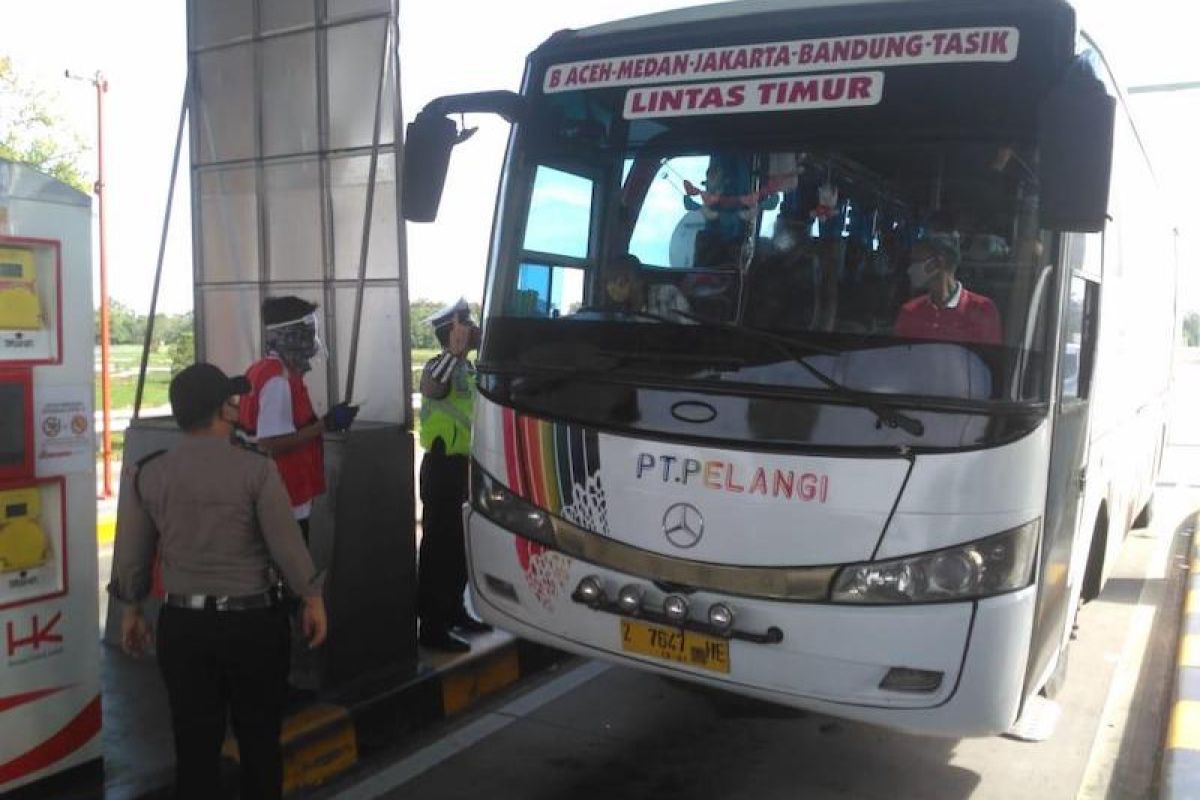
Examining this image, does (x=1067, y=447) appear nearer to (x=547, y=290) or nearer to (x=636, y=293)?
(x=636, y=293)

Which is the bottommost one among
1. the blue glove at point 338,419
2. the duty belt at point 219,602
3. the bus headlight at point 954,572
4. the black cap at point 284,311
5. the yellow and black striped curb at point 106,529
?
the yellow and black striped curb at point 106,529

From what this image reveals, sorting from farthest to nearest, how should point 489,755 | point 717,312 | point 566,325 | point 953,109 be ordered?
point 489,755
point 566,325
point 717,312
point 953,109

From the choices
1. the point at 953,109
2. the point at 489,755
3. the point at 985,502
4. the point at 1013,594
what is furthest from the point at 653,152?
the point at 489,755

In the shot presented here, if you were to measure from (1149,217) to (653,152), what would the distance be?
367 cm

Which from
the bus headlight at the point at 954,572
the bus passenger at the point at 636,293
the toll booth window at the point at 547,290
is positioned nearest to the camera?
the bus headlight at the point at 954,572

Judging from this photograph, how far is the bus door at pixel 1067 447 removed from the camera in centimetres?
358

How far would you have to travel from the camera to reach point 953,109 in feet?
11.6

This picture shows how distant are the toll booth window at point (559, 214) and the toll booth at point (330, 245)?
1127 millimetres

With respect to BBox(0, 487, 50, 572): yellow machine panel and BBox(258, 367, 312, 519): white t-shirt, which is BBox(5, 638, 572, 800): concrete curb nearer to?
BBox(0, 487, 50, 572): yellow machine panel

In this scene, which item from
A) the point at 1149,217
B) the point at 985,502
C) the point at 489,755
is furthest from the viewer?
the point at 1149,217

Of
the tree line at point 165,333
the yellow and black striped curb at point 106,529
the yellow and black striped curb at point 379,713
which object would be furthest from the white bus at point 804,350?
the yellow and black striped curb at point 106,529

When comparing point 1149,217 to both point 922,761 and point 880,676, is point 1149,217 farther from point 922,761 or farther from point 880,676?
point 880,676

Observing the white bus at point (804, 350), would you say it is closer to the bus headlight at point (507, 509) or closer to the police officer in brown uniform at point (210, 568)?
the bus headlight at point (507, 509)

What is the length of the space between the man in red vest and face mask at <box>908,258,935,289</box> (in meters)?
2.36
